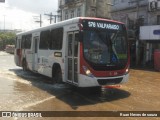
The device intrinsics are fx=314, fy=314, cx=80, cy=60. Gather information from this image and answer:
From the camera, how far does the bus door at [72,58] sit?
12.0m

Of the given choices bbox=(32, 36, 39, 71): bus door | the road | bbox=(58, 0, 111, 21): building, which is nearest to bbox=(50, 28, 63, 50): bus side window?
the road

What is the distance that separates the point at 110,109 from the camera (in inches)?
398

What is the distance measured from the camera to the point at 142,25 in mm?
32156

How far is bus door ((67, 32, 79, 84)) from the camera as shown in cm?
1202

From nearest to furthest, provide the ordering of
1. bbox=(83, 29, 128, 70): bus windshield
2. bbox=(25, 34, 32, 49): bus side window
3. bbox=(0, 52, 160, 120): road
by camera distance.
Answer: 1. bbox=(0, 52, 160, 120): road
2. bbox=(83, 29, 128, 70): bus windshield
3. bbox=(25, 34, 32, 49): bus side window

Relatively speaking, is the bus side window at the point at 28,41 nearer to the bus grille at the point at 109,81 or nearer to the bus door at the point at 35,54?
the bus door at the point at 35,54

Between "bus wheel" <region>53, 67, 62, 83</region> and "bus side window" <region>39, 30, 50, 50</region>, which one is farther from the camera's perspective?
"bus side window" <region>39, 30, 50, 50</region>

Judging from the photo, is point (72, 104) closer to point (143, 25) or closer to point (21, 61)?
point (21, 61)

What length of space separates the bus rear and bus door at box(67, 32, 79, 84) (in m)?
0.43

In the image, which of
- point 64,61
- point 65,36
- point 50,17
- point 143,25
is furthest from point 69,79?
point 50,17

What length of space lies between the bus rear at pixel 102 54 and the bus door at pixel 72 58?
0.43 meters

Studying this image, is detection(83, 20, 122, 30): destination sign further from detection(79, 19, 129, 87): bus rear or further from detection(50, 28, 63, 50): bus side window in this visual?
detection(50, 28, 63, 50): bus side window

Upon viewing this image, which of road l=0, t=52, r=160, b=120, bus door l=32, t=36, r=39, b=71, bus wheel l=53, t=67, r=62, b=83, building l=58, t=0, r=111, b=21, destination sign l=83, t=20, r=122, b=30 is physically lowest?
road l=0, t=52, r=160, b=120

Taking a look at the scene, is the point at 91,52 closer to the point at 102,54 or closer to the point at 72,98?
the point at 102,54
